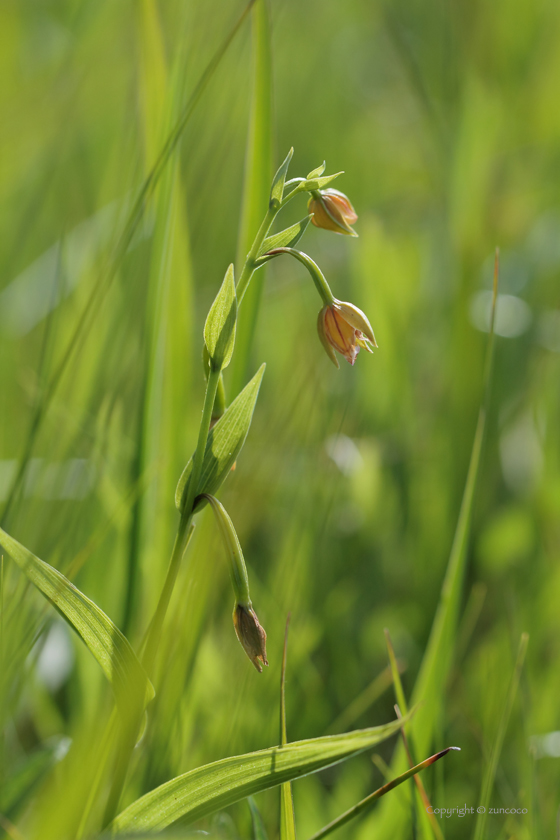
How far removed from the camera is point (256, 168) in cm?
98

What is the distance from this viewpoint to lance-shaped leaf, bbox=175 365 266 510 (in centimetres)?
65

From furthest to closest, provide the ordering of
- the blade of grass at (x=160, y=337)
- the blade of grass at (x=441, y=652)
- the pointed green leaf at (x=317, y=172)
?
1. the blade of grass at (x=160, y=337)
2. the blade of grass at (x=441, y=652)
3. the pointed green leaf at (x=317, y=172)

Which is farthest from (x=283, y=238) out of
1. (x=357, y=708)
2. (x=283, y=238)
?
(x=357, y=708)

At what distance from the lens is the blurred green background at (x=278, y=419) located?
3.14 feet

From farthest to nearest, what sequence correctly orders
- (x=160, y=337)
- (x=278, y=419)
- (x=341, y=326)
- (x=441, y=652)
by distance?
(x=278, y=419) → (x=160, y=337) → (x=441, y=652) → (x=341, y=326)

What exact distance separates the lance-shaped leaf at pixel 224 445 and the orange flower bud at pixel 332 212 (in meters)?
0.19

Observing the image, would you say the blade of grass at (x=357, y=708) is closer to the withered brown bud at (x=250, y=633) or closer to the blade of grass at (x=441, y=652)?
the blade of grass at (x=441, y=652)

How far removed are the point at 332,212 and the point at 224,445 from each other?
29 centimetres

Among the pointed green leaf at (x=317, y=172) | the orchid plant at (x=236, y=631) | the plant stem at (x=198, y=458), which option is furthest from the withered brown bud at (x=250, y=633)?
the pointed green leaf at (x=317, y=172)

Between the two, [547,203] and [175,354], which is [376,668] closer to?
[175,354]

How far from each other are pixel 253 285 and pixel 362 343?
30 cm

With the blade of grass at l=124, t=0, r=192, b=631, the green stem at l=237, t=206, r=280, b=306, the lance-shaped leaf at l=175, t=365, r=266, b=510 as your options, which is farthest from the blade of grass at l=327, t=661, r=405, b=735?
the green stem at l=237, t=206, r=280, b=306

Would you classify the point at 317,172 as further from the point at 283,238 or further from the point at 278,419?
the point at 278,419

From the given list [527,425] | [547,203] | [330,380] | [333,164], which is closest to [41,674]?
[330,380]
